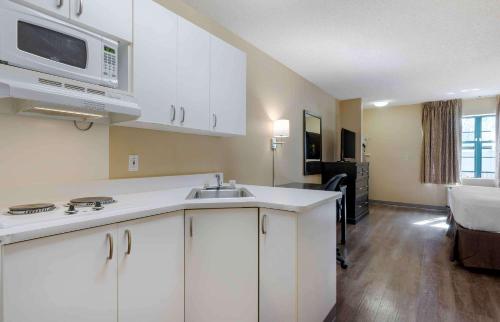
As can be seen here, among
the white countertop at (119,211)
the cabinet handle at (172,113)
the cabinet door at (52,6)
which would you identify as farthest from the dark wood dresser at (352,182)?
the cabinet door at (52,6)

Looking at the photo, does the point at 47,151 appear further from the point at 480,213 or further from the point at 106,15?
the point at 480,213

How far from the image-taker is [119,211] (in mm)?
1204

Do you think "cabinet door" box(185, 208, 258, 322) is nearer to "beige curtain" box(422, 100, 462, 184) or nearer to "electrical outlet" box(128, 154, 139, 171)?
"electrical outlet" box(128, 154, 139, 171)

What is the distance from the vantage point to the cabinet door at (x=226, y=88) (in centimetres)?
210

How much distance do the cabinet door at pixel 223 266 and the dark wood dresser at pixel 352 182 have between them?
3.52m

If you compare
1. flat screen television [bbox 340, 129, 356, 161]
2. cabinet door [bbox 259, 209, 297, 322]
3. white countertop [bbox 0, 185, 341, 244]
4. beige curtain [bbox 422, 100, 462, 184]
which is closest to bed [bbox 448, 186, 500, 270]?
white countertop [bbox 0, 185, 341, 244]

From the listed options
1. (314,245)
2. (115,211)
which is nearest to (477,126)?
(314,245)

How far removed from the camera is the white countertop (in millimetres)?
918

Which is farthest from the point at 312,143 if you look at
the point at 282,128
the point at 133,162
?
the point at 133,162

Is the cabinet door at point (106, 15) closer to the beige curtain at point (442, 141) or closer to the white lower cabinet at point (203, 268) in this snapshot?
the white lower cabinet at point (203, 268)

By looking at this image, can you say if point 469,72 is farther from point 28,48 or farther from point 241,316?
point 28,48

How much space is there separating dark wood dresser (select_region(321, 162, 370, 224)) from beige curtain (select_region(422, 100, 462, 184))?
218cm

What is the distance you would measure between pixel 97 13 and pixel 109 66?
0.92 feet

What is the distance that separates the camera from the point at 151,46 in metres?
1.64
